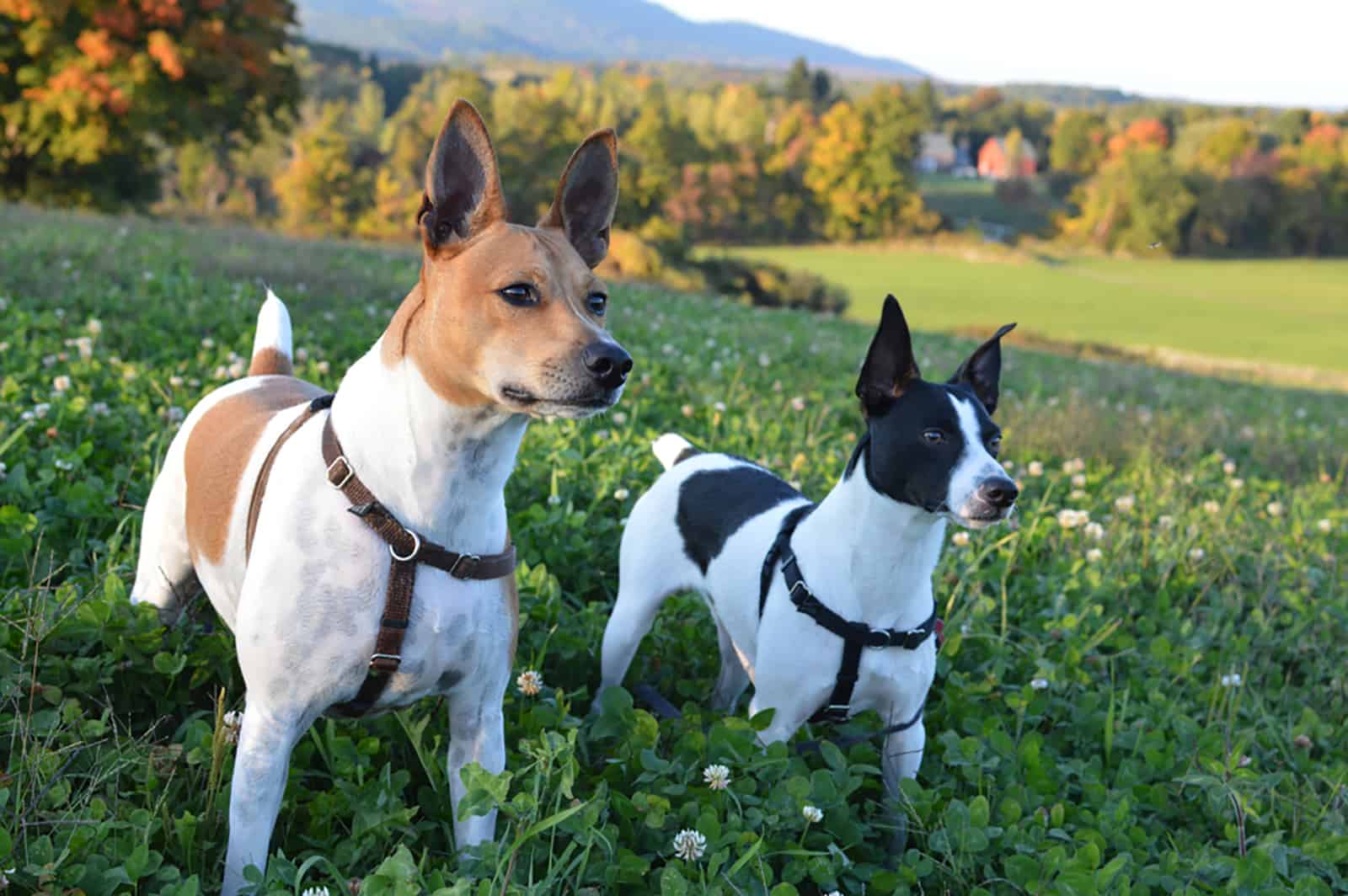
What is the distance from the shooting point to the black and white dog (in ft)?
10.8

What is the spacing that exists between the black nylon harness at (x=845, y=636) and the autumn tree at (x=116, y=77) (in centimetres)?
2750

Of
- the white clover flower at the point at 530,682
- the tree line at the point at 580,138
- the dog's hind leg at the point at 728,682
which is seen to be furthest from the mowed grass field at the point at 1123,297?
the white clover flower at the point at 530,682

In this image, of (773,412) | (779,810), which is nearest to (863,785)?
(779,810)

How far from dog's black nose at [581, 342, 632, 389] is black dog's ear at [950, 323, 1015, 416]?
1.74 metres

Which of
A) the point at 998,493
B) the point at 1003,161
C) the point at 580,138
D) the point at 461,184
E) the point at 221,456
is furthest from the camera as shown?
the point at 1003,161

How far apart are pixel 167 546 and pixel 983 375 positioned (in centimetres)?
297

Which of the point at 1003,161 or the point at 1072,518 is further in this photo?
the point at 1003,161

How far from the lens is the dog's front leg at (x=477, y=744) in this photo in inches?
112

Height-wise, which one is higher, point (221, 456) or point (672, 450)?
point (221, 456)

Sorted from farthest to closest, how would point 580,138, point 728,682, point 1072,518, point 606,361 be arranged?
point 580,138 < point 1072,518 < point 728,682 < point 606,361

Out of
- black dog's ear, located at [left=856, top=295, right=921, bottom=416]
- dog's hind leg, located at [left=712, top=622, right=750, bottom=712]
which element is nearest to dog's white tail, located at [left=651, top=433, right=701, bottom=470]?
dog's hind leg, located at [left=712, top=622, right=750, bottom=712]

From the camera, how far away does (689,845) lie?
9.25 ft

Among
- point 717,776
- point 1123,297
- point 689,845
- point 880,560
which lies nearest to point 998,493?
point 880,560

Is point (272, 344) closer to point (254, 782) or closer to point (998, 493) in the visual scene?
point (254, 782)
